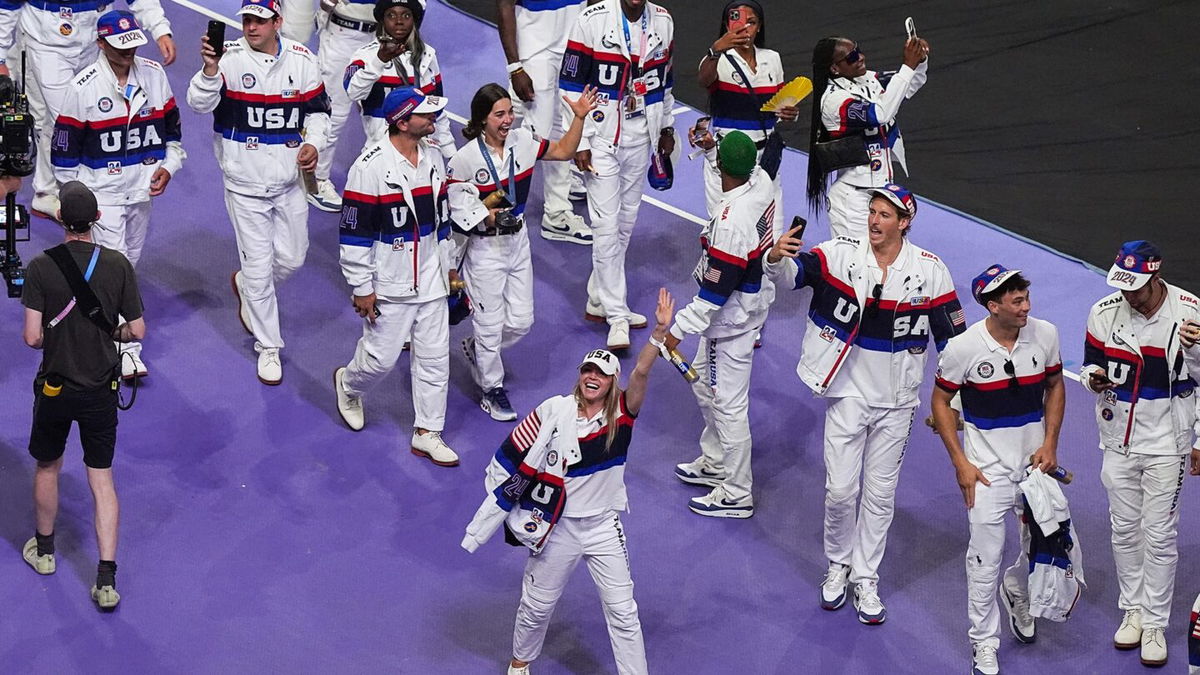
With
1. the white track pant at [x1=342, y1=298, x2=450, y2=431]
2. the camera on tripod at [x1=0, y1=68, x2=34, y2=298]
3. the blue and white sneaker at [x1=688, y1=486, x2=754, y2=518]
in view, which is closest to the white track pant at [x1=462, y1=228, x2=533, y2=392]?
the white track pant at [x1=342, y1=298, x2=450, y2=431]

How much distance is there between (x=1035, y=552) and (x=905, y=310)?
1414mm

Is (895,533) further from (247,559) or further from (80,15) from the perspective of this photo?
(80,15)

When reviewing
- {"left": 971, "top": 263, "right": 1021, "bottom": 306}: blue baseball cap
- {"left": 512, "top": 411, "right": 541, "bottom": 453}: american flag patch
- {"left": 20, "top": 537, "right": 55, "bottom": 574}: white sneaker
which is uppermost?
{"left": 971, "top": 263, "right": 1021, "bottom": 306}: blue baseball cap

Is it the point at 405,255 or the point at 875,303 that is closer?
the point at 875,303

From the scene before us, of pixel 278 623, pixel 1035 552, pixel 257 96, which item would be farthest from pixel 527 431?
pixel 257 96

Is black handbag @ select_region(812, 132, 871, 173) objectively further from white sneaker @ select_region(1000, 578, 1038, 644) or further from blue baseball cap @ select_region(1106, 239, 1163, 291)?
white sneaker @ select_region(1000, 578, 1038, 644)

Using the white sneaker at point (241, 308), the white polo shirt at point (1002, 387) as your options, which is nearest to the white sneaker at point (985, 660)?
the white polo shirt at point (1002, 387)

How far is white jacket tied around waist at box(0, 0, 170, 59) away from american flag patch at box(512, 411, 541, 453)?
484cm

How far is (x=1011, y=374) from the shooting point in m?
8.47

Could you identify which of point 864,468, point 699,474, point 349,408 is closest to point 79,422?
point 349,408

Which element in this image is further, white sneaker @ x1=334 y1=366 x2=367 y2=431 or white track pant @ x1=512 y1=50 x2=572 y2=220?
white track pant @ x1=512 y1=50 x2=572 y2=220

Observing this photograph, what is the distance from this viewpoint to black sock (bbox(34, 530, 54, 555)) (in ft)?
29.7

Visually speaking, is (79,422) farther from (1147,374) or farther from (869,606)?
(1147,374)

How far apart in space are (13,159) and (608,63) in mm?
3739
